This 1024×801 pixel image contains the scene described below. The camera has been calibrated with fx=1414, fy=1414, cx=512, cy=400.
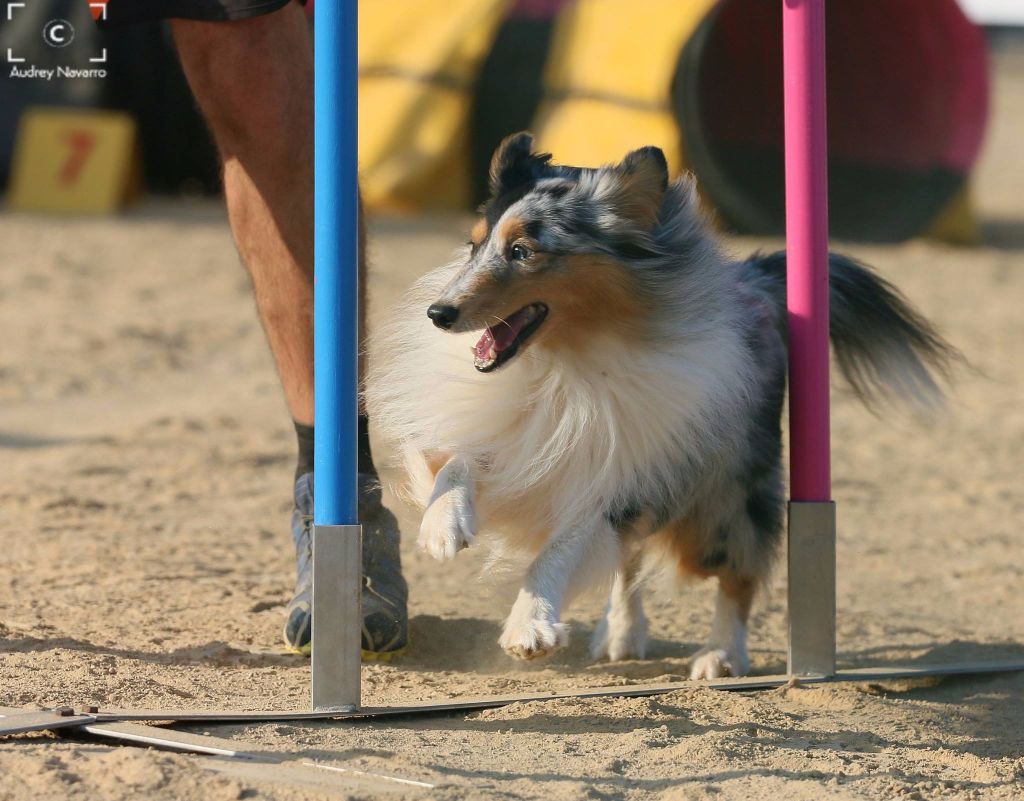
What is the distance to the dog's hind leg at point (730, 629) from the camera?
3.46m

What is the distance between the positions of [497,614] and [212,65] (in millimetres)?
1587

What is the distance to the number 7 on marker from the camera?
34.2 feet

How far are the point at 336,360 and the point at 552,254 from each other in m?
0.59

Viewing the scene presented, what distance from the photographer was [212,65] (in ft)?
11.0

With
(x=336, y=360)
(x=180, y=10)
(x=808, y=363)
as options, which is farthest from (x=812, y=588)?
(x=180, y=10)

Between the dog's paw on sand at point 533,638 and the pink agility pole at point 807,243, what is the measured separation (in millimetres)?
744

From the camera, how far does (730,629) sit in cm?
352

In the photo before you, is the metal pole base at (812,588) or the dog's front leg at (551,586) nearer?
the dog's front leg at (551,586)

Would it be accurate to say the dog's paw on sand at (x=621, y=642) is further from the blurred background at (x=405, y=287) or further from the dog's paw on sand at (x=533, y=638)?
the dog's paw on sand at (x=533, y=638)

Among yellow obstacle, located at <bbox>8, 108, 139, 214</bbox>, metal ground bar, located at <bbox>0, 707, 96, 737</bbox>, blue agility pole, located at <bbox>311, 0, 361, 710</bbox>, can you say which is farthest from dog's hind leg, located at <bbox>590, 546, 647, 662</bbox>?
yellow obstacle, located at <bbox>8, 108, 139, 214</bbox>

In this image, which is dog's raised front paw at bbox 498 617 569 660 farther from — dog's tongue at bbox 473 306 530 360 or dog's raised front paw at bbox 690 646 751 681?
dog's raised front paw at bbox 690 646 751 681

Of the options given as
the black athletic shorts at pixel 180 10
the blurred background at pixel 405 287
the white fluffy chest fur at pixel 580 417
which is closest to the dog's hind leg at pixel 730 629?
the blurred background at pixel 405 287

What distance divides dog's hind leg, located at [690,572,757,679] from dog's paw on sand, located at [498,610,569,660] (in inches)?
29.2

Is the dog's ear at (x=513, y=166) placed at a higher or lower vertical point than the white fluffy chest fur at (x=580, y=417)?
higher
